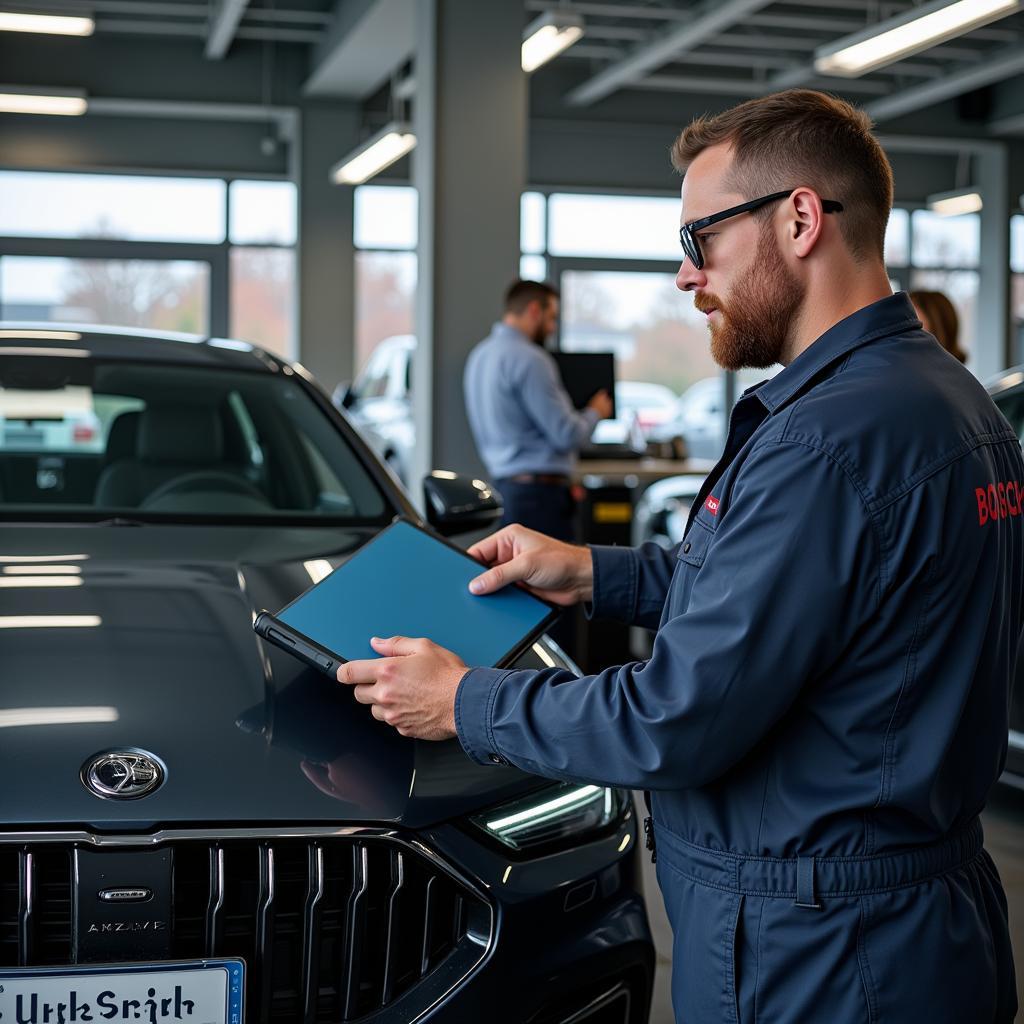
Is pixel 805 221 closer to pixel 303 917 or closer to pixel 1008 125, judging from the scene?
pixel 303 917

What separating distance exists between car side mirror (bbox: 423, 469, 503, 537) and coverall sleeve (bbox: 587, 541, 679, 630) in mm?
870

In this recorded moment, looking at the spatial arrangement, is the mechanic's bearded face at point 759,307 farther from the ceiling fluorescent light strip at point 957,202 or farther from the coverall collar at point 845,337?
the ceiling fluorescent light strip at point 957,202

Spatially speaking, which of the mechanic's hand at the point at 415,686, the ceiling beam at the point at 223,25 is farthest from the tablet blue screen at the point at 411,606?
the ceiling beam at the point at 223,25

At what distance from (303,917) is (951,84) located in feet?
35.4

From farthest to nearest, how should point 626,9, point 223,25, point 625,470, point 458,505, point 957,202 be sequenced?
point 957,202 < point 223,25 < point 626,9 < point 625,470 < point 458,505

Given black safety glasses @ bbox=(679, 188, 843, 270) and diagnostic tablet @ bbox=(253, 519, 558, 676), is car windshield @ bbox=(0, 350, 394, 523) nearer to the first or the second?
diagnostic tablet @ bbox=(253, 519, 558, 676)

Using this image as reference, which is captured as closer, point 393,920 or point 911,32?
point 393,920

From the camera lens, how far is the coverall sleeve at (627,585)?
172 centimetres

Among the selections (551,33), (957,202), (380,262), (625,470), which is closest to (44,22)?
(551,33)

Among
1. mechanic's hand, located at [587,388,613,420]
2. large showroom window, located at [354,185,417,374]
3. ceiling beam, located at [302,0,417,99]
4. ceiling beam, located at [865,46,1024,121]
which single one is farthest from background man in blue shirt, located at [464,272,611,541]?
large showroom window, located at [354,185,417,374]

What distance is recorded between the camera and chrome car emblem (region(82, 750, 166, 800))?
1.51 metres

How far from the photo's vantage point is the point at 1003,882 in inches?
129

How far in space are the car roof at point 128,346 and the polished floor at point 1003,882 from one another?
1493 millimetres

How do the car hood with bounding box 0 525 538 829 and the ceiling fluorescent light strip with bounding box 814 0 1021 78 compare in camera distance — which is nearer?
the car hood with bounding box 0 525 538 829
